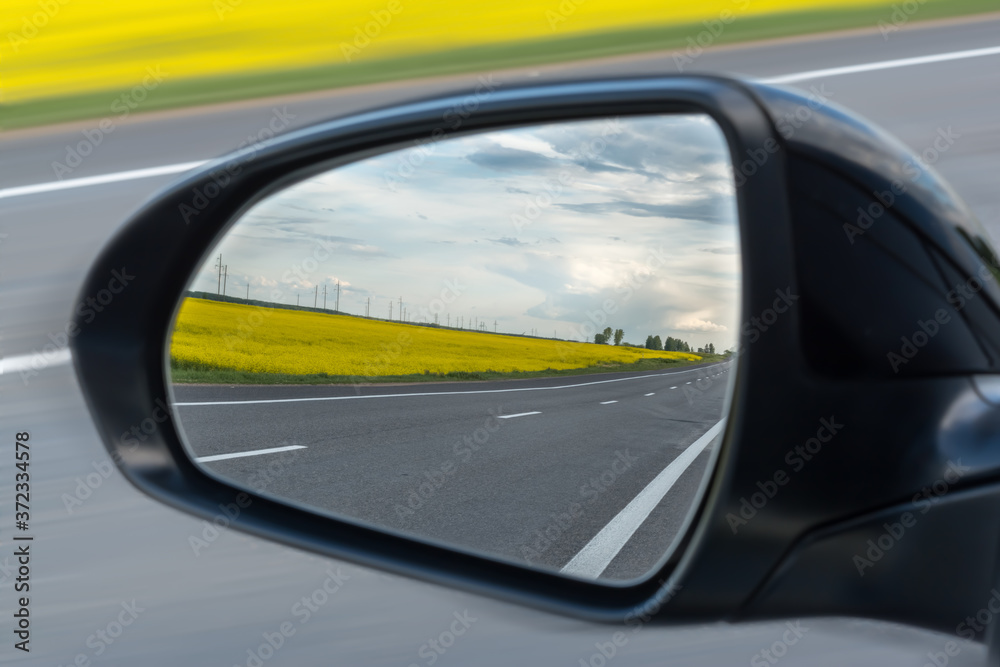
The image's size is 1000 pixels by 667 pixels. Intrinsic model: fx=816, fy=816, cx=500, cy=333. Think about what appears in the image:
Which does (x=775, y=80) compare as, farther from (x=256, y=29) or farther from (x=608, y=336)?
(x=608, y=336)

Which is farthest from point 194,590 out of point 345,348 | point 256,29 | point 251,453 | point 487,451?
point 256,29

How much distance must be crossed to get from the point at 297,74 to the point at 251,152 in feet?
28.5

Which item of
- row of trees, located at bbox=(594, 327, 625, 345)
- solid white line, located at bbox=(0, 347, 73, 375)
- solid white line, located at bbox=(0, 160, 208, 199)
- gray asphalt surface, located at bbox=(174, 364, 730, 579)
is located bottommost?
solid white line, located at bbox=(0, 347, 73, 375)

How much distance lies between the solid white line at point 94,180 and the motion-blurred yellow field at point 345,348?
20.8 feet

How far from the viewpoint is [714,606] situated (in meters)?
0.95

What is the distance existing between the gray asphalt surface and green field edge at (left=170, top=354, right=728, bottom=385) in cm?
2

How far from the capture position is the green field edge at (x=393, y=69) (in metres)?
9.09

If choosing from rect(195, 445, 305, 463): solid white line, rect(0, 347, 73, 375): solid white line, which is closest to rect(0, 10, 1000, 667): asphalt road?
rect(0, 347, 73, 375): solid white line

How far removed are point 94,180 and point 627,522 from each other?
7821 millimetres

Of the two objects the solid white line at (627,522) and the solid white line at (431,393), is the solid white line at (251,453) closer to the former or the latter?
the solid white line at (431,393)

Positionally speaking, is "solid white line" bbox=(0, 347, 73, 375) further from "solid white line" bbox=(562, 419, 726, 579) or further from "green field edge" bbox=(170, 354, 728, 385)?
"solid white line" bbox=(562, 419, 726, 579)

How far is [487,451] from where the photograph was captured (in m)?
1.50

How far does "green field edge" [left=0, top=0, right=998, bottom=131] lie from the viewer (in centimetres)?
909

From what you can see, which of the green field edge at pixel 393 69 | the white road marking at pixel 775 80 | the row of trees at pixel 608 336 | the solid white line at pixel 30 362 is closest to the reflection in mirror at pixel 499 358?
the row of trees at pixel 608 336
